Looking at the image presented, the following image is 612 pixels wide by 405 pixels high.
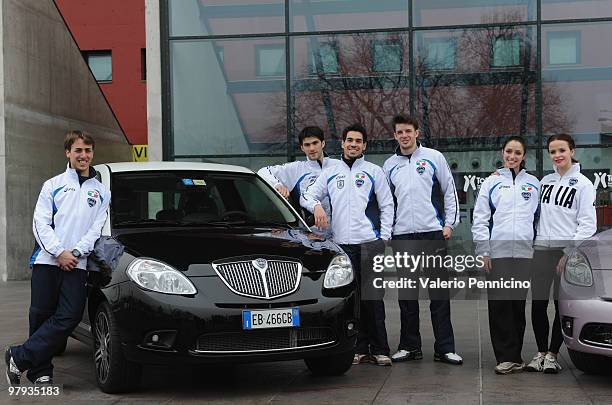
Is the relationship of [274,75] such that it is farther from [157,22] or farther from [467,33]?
[467,33]

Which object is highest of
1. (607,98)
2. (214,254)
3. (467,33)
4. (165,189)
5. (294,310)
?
(467,33)

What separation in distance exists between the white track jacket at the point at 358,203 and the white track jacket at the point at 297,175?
209 mm

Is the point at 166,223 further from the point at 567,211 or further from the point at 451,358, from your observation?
the point at 567,211

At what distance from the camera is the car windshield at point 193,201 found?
6.51 m

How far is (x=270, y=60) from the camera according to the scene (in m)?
14.5

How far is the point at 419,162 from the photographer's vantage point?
7.00 metres

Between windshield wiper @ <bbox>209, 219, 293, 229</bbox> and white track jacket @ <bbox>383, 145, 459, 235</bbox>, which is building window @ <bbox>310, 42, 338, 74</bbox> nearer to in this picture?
white track jacket @ <bbox>383, 145, 459, 235</bbox>

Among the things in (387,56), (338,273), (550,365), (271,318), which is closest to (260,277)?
(271,318)

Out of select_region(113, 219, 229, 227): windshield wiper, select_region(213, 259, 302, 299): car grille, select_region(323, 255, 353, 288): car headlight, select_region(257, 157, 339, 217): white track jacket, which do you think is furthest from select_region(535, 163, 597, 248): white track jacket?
select_region(113, 219, 229, 227): windshield wiper

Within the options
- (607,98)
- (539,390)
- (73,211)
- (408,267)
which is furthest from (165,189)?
(607,98)

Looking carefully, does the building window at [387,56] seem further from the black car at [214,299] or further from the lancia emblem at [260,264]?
the lancia emblem at [260,264]

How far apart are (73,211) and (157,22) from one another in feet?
30.2

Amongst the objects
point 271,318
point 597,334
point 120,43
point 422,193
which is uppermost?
point 120,43

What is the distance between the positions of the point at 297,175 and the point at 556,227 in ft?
7.37
